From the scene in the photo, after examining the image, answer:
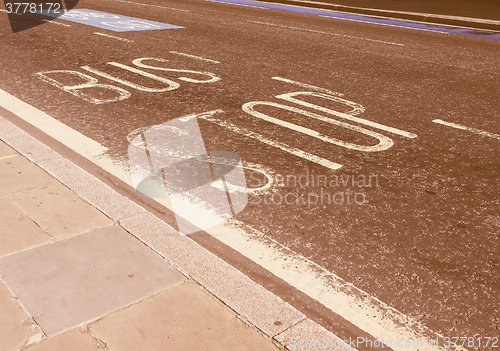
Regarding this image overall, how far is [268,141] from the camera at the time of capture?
493 centimetres

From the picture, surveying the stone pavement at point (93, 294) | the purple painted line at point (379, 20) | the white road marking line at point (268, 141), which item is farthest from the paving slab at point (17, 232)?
the purple painted line at point (379, 20)

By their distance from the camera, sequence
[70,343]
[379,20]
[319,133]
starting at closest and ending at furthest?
[70,343] → [319,133] → [379,20]

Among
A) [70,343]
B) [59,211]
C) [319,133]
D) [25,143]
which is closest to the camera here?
[70,343]

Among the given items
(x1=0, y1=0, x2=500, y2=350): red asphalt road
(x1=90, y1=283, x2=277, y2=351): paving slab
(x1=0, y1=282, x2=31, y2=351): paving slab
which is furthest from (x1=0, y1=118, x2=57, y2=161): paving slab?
(x1=90, y1=283, x2=277, y2=351): paving slab

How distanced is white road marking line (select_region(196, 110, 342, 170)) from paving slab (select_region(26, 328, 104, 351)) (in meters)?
2.56

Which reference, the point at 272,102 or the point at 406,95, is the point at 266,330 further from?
the point at 406,95

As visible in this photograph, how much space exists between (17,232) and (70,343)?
3.73 feet

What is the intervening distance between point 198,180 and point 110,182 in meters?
0.67

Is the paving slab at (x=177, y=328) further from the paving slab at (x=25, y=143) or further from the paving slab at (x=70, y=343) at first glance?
the paving slab at (x=25, y=143)

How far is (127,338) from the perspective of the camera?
7.87 ft

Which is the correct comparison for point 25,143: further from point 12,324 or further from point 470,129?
point 470,129

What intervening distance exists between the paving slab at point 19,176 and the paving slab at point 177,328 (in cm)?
167

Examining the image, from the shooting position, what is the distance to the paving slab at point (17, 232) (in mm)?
3086

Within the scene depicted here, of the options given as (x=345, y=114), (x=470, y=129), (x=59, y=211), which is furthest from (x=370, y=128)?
(x=59, y=211)
